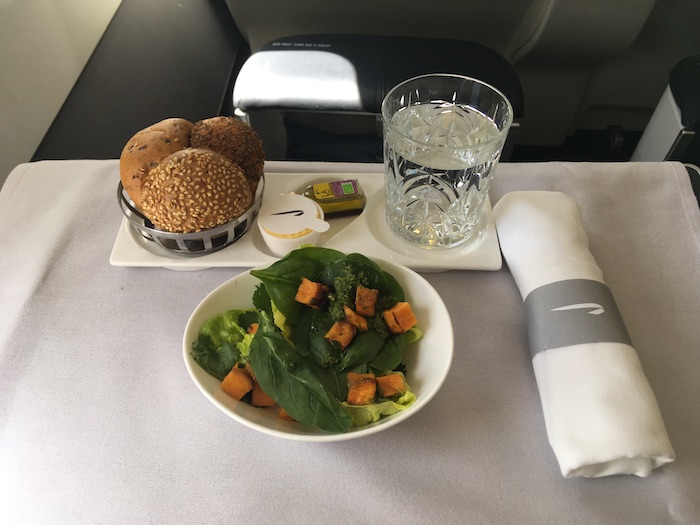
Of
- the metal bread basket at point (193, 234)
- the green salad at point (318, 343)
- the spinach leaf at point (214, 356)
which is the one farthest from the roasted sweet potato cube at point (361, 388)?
the metal bread basket at point (193, 234)

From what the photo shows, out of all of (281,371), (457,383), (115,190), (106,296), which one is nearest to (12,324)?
(106,296)

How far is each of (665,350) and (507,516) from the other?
23cm

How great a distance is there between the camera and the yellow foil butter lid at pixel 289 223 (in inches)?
22.7

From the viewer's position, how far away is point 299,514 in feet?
1.37

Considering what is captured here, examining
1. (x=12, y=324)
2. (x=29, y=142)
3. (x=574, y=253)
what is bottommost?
(x=29, y=142)

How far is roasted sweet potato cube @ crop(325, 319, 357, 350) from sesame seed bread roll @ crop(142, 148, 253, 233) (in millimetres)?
185

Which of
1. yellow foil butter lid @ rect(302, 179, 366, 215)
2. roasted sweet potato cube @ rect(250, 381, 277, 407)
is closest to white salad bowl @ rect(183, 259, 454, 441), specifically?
roasted sweet potato cube @ rect(250, 381, 277, 407)

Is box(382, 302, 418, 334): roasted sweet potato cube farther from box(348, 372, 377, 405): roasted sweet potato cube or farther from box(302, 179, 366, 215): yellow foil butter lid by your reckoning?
box(302, 179, 366, 215): yellow foil butter lid

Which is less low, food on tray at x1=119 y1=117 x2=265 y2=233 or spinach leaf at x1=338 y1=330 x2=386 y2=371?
food on tray at x1=119 y1=117 x2=265 y2=233

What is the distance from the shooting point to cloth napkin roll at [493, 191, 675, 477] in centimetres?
42

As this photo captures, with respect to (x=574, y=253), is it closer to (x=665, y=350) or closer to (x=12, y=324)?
(x=665, y=350)

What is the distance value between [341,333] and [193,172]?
22cm

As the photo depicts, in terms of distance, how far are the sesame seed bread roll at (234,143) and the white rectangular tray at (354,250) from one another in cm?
7

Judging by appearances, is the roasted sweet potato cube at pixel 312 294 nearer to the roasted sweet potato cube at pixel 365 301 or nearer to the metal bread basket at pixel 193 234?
the roasted sweet potato cube at pixel 365 301
